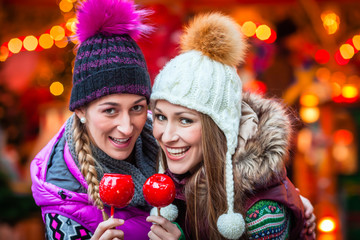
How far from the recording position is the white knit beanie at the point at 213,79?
2373mm

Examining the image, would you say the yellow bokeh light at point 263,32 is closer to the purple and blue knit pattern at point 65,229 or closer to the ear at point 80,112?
the ear at point 80,112

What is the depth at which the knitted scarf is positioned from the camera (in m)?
2.58

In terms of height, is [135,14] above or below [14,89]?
above

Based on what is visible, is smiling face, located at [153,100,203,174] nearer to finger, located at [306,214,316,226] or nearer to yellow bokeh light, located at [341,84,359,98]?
finger, located at [306,214,316,226]

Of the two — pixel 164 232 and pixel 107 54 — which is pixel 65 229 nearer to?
pixel 164 232

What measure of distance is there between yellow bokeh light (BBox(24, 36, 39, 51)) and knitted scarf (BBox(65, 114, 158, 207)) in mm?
3565

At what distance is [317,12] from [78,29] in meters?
4.74

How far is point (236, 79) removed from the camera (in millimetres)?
2514

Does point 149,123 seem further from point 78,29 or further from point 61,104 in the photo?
point 61,104

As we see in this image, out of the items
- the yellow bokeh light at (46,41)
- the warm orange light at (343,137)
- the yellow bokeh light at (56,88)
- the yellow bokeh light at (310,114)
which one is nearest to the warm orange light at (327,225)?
the warm orange light at (343,137)

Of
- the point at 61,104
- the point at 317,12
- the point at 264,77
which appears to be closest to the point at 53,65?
the point at 61,104

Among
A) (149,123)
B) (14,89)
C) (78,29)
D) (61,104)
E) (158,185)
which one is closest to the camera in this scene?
A: (158,185)

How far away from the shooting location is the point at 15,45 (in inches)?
236

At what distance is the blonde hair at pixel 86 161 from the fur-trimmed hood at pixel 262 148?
756 mm
